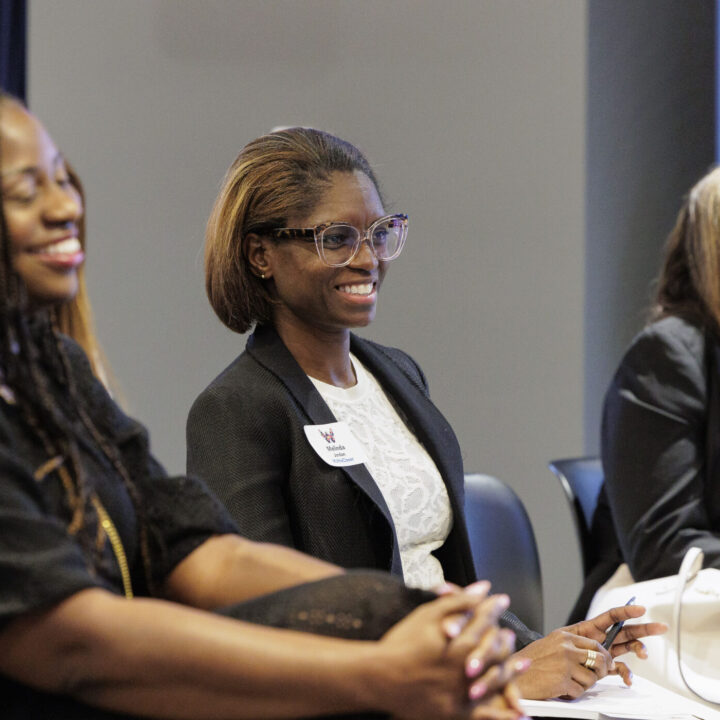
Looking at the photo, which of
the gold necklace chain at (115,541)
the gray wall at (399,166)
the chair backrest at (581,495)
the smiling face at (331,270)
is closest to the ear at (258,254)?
the smiling face at (331,270)

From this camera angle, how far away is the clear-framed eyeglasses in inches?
81.4

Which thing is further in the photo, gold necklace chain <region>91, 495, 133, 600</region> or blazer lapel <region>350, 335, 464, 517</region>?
blazer lapel <region>350, 335, 464, 517</region>

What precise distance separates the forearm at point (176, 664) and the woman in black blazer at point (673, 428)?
171 cm

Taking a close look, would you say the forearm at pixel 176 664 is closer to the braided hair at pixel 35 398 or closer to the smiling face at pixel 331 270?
the braided hair at pixel 35 398

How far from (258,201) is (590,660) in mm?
1007

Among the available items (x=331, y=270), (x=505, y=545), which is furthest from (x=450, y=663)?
(x=505, y=545)

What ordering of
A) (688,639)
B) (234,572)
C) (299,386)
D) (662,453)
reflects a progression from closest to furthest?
(234,572)
(299,386)
(688,639)
(662,453)

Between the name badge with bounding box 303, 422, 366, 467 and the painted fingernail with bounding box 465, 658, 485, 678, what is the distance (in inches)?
34.7

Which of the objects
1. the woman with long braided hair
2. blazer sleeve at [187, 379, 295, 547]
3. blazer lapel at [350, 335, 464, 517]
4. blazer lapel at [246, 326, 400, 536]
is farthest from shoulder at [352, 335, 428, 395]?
the woman with long braided hair

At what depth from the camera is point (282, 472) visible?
1932mm

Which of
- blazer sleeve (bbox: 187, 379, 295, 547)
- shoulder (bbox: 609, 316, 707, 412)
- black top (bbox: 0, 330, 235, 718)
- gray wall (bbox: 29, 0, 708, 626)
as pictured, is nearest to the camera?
black top (bbox: 0, 330, 235, 718)

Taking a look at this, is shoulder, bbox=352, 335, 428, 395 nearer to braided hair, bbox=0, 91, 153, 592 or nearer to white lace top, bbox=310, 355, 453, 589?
white lace top, bbox=310, 355, 453, 589

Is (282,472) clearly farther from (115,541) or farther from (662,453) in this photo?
(662,453)

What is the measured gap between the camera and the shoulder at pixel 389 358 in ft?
7.53
